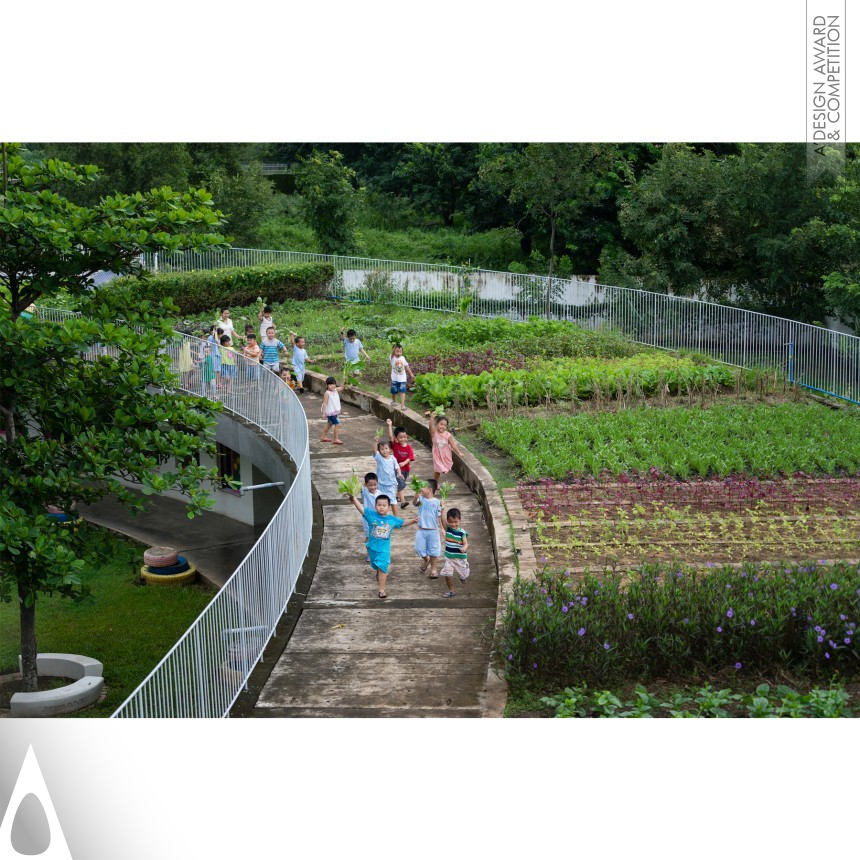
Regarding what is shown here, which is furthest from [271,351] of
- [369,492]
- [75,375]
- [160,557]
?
[75,375]

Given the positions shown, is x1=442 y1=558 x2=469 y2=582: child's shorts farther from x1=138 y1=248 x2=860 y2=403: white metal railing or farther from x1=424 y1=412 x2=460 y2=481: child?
x1=138 y1=248 x2=860 y2=403: white metal railing

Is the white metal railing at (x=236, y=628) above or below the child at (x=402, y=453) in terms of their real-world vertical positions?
below

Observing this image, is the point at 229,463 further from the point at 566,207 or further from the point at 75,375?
the point at 566,207

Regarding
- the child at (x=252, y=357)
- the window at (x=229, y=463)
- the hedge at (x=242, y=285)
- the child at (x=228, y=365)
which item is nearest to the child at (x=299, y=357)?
the child at (x=252, y=357)

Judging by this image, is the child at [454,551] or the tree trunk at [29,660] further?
the tree trunk at [29,660]

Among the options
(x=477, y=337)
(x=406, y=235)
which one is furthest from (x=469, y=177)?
(x=477, y=337)

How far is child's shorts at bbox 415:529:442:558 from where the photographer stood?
11742 millimetres

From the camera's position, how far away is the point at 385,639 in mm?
10484

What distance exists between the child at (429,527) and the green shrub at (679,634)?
6.83ft

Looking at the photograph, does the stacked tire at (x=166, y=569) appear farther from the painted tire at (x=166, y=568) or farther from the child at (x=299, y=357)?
the child at (x=299, y=357)

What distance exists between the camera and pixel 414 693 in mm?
9430

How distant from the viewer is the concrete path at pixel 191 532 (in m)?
19.8

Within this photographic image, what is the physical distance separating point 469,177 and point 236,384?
2356cm

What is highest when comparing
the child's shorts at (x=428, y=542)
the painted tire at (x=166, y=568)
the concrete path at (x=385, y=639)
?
the child's shorts at (x=428, y=542)
